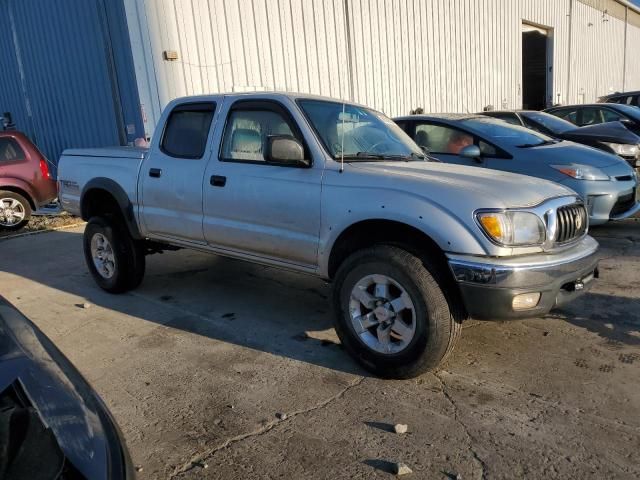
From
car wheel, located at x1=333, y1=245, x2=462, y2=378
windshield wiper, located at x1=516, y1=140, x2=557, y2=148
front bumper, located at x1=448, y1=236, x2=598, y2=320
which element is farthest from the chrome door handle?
windshield wiper, located at x1=516, y1=140, x2=557, y2=148

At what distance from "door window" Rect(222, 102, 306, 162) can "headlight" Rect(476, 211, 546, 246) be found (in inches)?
64.0

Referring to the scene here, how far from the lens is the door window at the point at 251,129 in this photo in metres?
4.09

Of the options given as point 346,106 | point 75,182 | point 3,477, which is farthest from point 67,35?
point 3,477

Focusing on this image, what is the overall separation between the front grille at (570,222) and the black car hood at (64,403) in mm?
2709

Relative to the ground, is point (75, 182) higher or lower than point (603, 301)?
higher

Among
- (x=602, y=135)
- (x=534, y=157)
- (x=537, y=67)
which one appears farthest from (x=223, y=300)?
(x=537, y=67)

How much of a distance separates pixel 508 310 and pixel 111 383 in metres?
2.53

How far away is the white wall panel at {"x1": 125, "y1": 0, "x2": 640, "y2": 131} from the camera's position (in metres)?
9.94

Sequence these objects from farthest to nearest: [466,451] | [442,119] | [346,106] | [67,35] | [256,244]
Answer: [67,35]
[442,119]
[346,106]
[256,244]
[466,451]

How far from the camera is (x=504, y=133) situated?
7105 millimetres

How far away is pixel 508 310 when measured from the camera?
304 cm

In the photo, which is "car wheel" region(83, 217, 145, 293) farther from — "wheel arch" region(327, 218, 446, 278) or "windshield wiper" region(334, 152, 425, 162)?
"windshield wiper" region(334, 152, 425, 162)

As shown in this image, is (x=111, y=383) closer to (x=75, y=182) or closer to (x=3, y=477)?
(x=3, y=477)

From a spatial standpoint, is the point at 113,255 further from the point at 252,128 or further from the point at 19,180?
the point at 19,180
